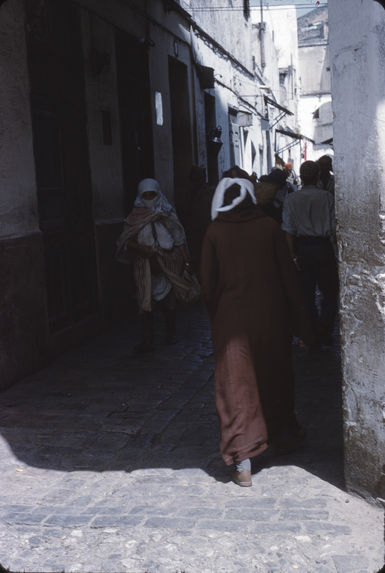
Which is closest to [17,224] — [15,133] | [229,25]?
[15,133]

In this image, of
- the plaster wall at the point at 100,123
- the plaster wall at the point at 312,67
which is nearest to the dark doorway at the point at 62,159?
the plaster wall at the point at 100,123

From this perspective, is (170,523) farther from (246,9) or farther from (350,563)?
(246,9)

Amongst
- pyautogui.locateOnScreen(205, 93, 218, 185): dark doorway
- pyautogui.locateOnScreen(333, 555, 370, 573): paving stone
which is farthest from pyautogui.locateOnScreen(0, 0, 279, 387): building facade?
pyautogui.locateOnScreen(333, 555, 370, 573): paving stone

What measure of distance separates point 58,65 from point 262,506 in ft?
18.6

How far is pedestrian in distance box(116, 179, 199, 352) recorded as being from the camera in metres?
7.73

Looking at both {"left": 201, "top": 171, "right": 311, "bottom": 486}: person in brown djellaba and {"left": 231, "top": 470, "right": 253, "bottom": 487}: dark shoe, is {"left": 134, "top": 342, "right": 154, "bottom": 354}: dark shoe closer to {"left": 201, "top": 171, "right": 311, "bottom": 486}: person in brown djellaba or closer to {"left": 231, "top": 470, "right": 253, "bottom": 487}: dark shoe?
{"left": 201, "top": 171, "right": 311, "bottom": 486}: person in brown djellaba

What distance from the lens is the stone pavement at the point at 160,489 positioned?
3615 mm

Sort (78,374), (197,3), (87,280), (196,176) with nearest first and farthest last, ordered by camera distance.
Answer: (78,374) → (87,280) → (196,176) → (197,3)

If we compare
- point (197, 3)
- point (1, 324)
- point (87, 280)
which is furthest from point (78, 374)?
point (197, 3)

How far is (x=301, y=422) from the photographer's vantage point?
Answer: 18.1 ft

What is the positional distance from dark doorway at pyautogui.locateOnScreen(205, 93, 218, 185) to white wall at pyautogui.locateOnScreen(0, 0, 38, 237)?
8655mm

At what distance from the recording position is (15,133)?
7.03 m

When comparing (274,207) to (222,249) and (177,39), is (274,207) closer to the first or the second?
(222,249)

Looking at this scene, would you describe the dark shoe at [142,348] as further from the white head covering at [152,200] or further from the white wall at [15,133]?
the white wall at [15,133]
